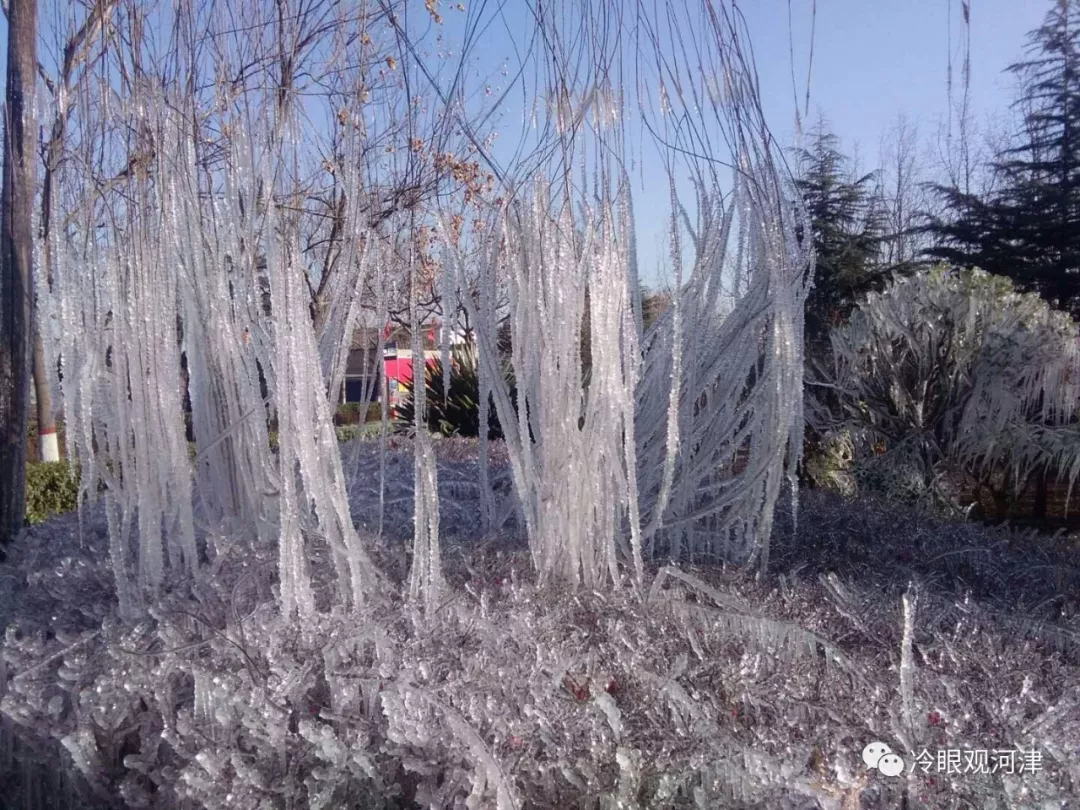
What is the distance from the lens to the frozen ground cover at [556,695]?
5.16 feet

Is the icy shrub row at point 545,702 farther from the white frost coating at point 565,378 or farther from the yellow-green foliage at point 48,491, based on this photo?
the yellow-green foliage at point 48,491

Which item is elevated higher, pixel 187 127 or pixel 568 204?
pixel 187 127

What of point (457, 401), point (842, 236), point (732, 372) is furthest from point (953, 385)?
point (842, 236)

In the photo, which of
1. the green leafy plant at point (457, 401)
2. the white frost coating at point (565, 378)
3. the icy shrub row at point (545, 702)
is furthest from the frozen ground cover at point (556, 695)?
the green leafy plant at point (457, 401)

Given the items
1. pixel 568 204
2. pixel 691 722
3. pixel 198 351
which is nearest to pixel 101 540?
pixel 198 351

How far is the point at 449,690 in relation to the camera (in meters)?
1.80

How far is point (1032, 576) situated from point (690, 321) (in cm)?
149

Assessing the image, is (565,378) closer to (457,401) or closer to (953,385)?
(953,385)

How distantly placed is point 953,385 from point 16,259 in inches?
246

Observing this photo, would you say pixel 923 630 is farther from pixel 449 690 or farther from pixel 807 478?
pixel 807 478

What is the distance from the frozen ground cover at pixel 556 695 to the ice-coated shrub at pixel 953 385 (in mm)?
4304

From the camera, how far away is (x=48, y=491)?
281 inches

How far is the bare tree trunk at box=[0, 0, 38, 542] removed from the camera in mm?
3939

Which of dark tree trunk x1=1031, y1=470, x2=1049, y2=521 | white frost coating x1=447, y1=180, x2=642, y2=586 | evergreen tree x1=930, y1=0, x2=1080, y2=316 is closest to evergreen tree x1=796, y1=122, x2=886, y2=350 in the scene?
evergreen tree x1=930, y1=0, x2=1080, y2=316
